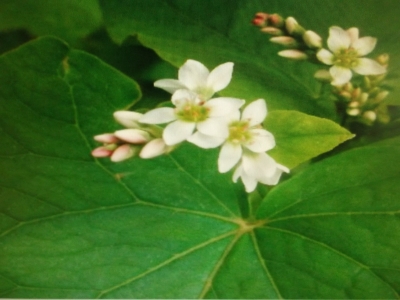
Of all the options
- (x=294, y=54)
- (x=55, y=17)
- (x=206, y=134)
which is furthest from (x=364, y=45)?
(x=55, y=17)

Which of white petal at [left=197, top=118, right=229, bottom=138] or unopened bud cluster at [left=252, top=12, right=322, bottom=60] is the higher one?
unopened bud cluster at [left=252, top=12, right=322, bottom=60]

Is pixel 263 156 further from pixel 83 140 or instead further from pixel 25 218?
pixel 25 218

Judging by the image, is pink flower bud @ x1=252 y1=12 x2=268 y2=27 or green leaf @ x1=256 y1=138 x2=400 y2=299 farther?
pink flower bud @ x1=252 y1=12 x2=268 y2=27

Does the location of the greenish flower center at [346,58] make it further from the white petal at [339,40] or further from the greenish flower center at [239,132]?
the greenish flower center at [239,132]

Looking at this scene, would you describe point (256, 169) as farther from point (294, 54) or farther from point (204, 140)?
point (294, 54)

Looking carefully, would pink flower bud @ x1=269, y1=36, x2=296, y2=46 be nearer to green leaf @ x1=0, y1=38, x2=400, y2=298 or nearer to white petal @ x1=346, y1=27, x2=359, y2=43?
white petal @ x1=346, y1=27, x2=359, y2=43

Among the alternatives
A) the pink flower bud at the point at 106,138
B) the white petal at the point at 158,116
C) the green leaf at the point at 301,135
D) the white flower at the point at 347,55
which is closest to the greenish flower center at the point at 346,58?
the white flower at the point at 347,55

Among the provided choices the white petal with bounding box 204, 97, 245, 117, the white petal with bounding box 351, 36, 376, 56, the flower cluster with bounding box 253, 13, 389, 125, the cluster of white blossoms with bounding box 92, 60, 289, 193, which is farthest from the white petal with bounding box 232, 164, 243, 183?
the white petal with bounding box 351, 36, 376, 56
